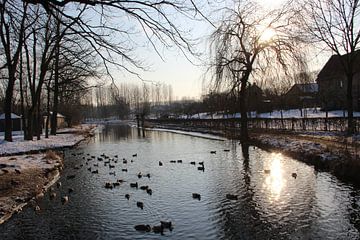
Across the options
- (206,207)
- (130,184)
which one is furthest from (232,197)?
(130,184)

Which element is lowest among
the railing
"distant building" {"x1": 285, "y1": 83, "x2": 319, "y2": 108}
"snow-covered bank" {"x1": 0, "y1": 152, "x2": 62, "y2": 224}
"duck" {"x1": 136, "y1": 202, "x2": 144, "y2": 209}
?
"duck" {"x1": 136, "y1": 202, "x2": 144, "y2": 209}

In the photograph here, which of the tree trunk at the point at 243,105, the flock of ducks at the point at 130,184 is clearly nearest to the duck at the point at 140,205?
the flock of ducks at the point at 130,184

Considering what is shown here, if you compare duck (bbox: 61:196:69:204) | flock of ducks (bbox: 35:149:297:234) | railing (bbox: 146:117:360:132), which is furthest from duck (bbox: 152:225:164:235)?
railing (bbox: 146:117:360:132)

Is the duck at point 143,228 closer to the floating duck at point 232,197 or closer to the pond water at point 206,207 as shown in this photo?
the pond water at point 206,207

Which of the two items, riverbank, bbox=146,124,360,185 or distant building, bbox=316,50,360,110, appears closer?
riverbank, bbox=146,124,360,185

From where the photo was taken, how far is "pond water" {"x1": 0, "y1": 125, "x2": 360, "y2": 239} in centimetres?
909

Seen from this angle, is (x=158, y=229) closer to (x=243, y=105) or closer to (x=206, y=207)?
(x=206, y=207)

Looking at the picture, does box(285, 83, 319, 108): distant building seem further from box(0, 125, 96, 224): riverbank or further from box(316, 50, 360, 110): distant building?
box(0, 125, 96, 224): riverbank

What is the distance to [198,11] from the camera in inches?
282

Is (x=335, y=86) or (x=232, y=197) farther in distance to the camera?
(x=335, y=86)

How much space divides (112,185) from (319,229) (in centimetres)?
771

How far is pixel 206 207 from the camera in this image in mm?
11117

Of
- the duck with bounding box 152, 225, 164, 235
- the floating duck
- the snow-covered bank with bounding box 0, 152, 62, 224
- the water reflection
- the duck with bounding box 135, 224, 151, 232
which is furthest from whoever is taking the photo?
the water reflection

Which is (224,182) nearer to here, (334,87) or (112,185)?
(112,185)
